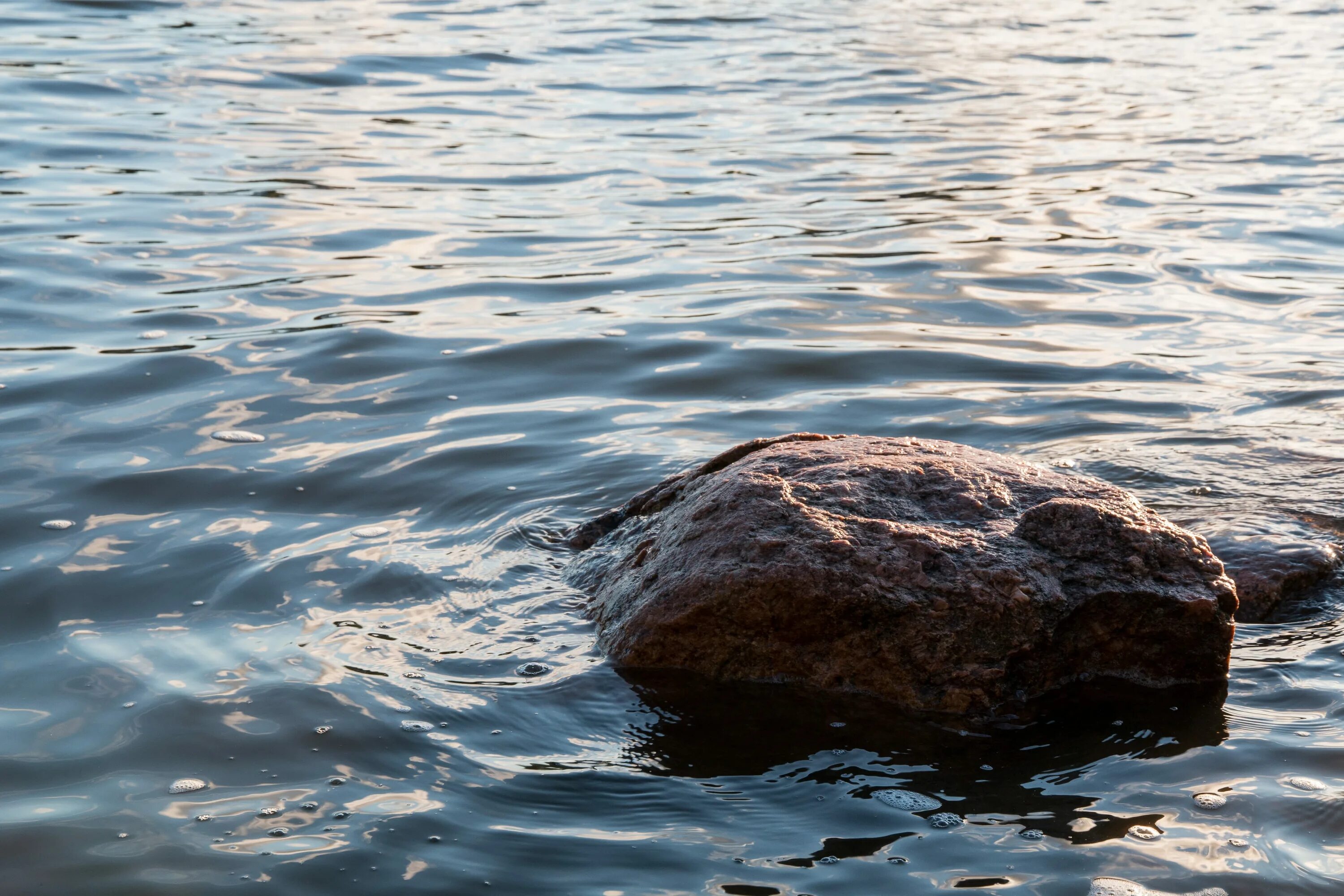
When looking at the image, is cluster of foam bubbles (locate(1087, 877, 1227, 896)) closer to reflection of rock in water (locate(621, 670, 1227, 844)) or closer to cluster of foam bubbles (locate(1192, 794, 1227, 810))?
reflection of rock in water (locate(621, 670, 1227, 844))

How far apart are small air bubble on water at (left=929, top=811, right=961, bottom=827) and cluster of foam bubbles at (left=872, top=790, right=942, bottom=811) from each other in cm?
3

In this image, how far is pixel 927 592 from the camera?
343cm

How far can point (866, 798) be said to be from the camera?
3.09 meters

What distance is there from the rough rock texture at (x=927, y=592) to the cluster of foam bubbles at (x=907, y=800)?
0.38 metres

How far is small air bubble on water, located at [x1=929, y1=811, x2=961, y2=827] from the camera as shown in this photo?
2.97m

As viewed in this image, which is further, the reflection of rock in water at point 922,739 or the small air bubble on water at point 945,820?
the reflection of rock in water at point 922,739

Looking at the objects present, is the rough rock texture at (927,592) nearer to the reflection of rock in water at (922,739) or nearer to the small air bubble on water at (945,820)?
the reflection of rock in water at (922,739)

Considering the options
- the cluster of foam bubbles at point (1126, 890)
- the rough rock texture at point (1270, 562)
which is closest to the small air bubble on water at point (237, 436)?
the rough rock texture at point (1270, 562)

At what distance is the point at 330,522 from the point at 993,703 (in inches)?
98.6

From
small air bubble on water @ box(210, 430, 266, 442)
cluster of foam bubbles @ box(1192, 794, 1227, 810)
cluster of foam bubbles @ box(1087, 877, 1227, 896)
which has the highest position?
small air bubble on water @ box(210, 430, 266, 442)

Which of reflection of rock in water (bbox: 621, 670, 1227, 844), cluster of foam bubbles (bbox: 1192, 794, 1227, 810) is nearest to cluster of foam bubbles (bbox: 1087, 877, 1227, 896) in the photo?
reflection of rock in water (bbox: 621, 670, 1227, 844)

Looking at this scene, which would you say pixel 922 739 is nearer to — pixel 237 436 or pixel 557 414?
pixel 557 414

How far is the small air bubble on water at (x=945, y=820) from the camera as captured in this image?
297cm

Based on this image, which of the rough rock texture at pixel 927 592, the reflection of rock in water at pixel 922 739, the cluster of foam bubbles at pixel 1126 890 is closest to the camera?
the cluster of foam bubbles at pixel 1126 890
